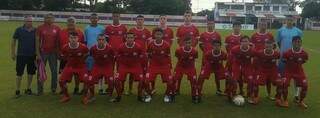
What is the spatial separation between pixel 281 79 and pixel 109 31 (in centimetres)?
429

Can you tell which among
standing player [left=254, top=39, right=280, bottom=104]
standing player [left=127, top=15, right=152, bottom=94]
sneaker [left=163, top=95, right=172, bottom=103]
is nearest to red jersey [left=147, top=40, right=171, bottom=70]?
sneaker [left=163, top=95, right=172, bottom=103]

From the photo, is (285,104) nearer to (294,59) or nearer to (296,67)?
(296,67)

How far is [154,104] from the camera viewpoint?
39.0 feet

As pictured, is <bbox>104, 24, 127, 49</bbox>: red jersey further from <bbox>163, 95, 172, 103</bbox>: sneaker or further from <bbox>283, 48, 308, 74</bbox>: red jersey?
<bbox>283, 48, 308, 74</bbox>: red jersey

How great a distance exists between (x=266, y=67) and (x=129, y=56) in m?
3.08

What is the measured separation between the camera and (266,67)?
12.4 meters

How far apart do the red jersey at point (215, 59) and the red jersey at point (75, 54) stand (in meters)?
2.71

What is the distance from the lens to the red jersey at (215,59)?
489 inches

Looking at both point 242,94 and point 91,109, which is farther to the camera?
point 242,94

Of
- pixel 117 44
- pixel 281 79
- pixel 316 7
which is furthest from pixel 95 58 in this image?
pixel 316 7

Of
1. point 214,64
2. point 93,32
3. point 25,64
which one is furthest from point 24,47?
point 214,64

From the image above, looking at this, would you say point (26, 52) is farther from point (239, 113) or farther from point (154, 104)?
point (239, 113)

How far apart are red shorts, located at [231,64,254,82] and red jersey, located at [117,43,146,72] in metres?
2.17

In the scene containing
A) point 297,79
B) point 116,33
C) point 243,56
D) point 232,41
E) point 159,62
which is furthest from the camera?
point 232,41
